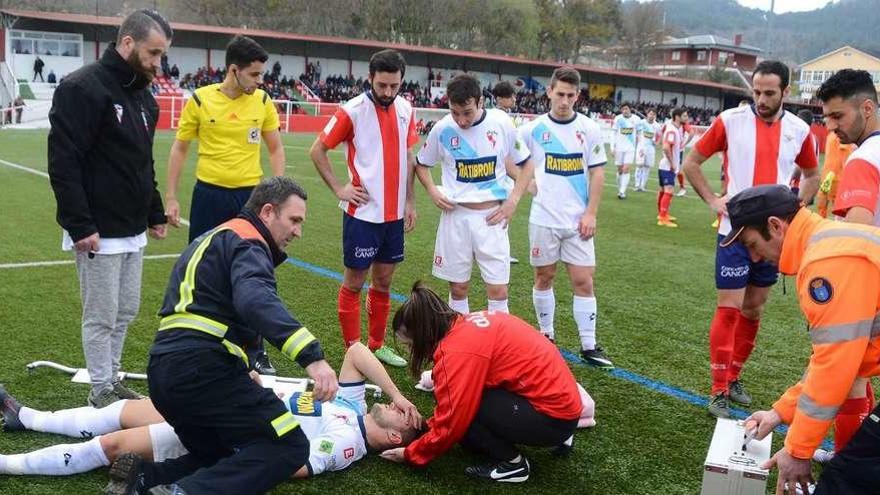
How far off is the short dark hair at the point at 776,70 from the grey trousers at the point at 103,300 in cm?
416

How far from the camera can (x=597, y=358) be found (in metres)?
5.95

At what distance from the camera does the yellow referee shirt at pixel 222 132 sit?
5.53 meters

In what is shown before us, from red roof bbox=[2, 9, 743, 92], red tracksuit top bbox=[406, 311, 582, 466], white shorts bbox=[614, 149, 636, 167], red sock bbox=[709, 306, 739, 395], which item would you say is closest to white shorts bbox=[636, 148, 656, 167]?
white shorts bbox=[614, 149, 636, 167]

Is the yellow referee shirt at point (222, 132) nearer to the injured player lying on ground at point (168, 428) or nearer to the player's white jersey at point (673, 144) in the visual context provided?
the injured player lying on ground at point (168, 428)

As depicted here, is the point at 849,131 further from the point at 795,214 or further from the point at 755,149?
the point at 795,214

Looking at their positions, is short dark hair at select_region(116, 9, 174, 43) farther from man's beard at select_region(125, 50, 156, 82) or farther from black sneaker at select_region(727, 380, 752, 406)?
black sneaker at select_region(727, 380, 752, 406)

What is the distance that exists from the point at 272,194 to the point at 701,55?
4383 inches

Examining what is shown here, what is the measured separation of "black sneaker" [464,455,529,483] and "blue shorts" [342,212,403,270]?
1.97 metres

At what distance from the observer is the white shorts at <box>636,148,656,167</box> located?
19.8 m

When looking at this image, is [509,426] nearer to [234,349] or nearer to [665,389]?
[234,349]

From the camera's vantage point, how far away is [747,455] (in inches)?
140

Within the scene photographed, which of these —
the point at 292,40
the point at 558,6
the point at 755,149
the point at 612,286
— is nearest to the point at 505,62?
the point at 292,40

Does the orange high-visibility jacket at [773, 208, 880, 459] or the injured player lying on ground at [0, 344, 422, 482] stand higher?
the orange high-visibility jacket at [773, 208, 880, 459]

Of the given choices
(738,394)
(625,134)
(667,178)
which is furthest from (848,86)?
(625,134)
